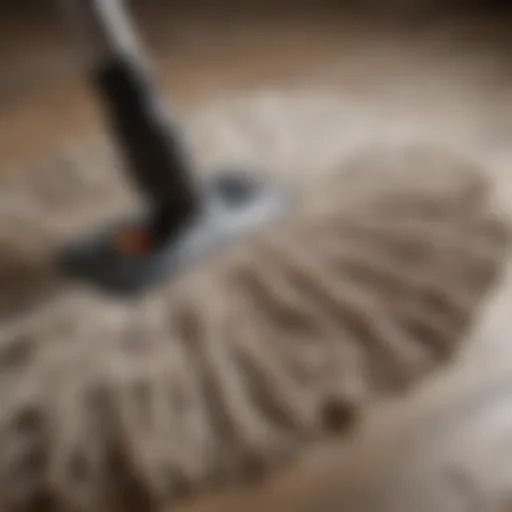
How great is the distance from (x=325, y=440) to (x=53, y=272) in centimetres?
50

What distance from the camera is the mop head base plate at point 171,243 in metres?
1.27

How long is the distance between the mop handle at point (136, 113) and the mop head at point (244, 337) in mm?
114

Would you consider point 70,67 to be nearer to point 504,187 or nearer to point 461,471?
point 504,187

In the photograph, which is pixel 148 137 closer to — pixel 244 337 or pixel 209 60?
pixel 244 337

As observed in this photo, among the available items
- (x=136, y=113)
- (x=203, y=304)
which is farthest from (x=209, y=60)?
(x=203, y=304)

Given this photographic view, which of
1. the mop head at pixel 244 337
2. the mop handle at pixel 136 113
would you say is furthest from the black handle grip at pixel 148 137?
the mop head at pixel 244 337

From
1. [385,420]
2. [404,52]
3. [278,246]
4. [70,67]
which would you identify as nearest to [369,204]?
[278,246]

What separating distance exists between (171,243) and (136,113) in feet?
0.57

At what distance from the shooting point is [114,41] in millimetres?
1258

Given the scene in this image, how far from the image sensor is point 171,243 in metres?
1.29

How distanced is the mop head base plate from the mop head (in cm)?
3

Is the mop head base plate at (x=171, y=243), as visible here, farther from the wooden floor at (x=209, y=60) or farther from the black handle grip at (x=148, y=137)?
the wooden floor at (x=209, y=60)

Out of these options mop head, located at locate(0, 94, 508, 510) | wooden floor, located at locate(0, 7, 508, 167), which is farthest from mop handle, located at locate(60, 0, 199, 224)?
wooden floor, located at locate(0, 7, 508, 167)

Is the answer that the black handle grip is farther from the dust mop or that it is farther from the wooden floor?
the wooden floor
